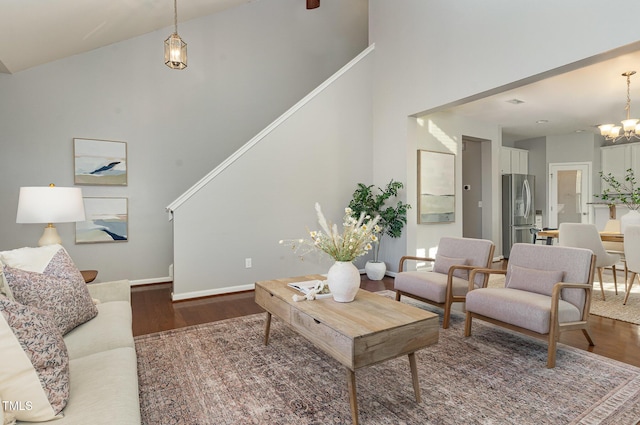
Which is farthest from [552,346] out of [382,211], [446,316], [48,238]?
[48,238]

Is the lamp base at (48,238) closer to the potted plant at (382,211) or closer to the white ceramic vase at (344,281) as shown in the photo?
the white ceramic vase at (344,281)

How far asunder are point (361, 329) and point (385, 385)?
61 cm

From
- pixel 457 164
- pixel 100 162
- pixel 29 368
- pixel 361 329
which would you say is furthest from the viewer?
pixel 457 164

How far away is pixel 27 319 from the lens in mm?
1195

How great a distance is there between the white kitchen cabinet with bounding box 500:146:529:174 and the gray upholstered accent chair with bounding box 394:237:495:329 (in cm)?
443

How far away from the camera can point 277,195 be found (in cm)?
472

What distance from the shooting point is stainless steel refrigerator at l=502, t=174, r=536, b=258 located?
6809 millimetres

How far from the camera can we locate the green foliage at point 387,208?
16.3 ft

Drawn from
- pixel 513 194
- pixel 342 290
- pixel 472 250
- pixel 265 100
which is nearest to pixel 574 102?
pixel 513 194

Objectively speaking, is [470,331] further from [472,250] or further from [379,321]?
[379,321]

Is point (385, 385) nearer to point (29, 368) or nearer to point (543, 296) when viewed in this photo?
point (543, 296)

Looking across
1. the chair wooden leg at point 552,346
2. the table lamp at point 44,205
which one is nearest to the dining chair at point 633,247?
the chair wooden leg at point 552,346

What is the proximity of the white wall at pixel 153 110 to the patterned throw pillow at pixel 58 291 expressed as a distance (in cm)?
242

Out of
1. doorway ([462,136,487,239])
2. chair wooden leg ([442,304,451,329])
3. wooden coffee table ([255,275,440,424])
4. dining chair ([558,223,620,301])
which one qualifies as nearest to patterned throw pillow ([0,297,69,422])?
wooden coffee table ([255,275,440,424])
